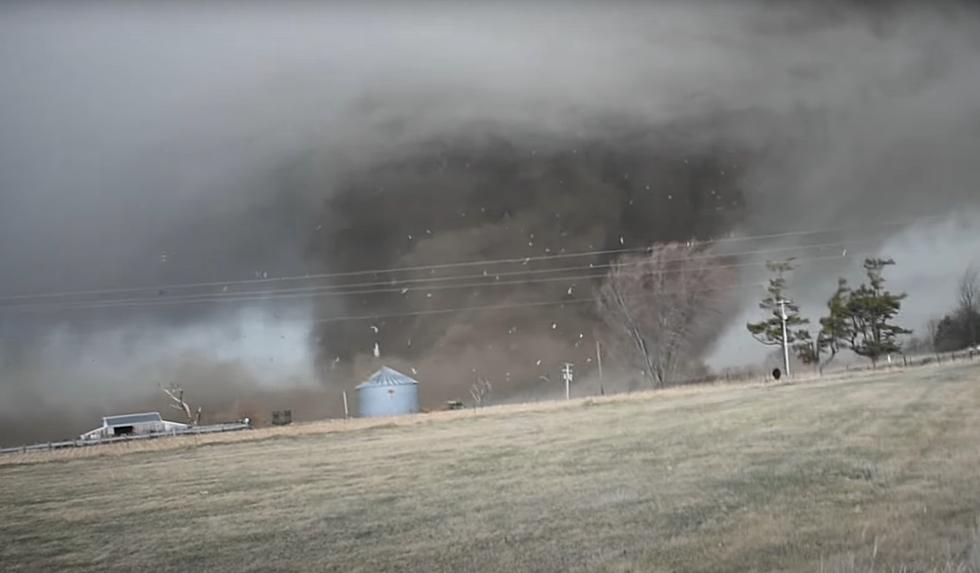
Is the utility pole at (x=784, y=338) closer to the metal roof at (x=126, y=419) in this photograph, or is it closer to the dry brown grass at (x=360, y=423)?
the dry brown grass at (x=360, y=423)

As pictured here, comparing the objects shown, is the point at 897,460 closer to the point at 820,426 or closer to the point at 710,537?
the point at 820,426

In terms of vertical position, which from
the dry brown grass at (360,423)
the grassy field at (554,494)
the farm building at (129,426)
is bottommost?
the grassy field at (554,494)

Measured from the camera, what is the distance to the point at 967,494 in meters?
5.61

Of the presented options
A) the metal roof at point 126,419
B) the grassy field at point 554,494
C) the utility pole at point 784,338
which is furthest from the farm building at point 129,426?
the utility pole at point 784,338

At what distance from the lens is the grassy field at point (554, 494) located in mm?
4715

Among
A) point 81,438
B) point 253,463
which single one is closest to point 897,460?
point 253,463

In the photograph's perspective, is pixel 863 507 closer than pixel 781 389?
Yes

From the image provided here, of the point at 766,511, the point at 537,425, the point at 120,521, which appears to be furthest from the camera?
the point at 537,425

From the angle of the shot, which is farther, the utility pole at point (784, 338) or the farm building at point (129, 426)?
the utility pole at point (784, 338)

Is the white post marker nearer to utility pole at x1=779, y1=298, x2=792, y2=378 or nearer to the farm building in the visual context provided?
utility pole at x1=779, y1=298, x2=792, y2=378

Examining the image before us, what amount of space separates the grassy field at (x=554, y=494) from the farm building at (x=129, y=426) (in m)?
0.14

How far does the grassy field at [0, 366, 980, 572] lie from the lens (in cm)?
471

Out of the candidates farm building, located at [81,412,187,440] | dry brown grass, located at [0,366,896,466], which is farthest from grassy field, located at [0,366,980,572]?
farm building, located at [81,412,187,440]

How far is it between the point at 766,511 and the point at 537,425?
256 cm
